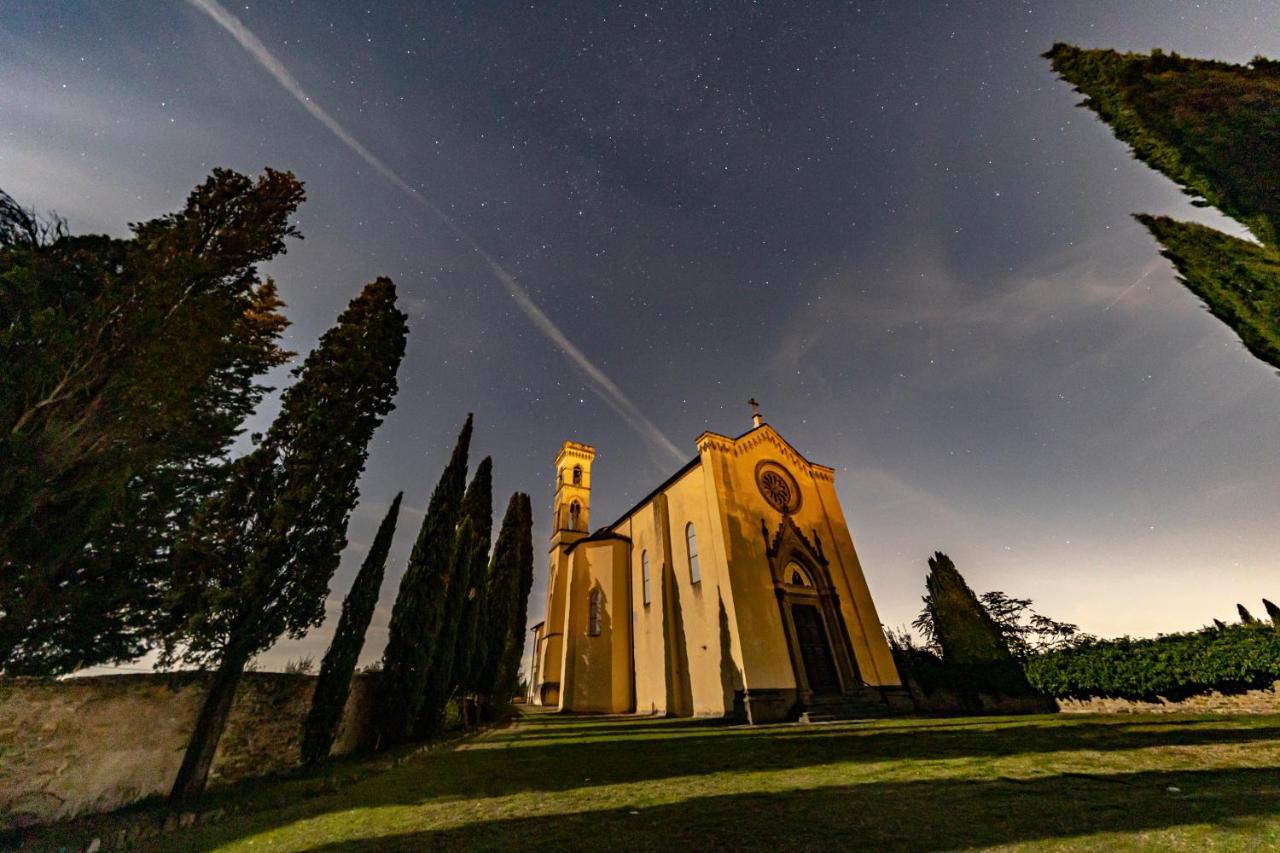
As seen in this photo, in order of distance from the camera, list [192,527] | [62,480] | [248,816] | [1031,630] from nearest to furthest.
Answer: [248,816] → [62,480] → [192,527] → [1031,630]

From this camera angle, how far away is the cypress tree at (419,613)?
12438mm

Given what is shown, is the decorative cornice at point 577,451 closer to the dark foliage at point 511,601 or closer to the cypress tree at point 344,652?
the dark foliage at point 511,601

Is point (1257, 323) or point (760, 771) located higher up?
point (1257, 323)

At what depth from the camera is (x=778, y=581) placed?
1800 centimetres

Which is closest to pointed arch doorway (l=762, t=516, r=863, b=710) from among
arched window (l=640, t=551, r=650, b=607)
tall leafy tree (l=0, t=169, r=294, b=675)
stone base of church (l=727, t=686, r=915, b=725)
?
stone base of church (l=727, t=686, r=915, b=725)

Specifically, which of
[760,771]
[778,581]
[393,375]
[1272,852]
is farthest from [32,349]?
[778,581]

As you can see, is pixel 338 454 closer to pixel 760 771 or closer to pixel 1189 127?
pixel 760 771

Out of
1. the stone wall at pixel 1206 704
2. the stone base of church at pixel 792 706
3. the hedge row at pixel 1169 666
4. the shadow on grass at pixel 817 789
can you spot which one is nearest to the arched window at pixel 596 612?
the stone base of church at pixel 792 706

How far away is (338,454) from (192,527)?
8.58 ft

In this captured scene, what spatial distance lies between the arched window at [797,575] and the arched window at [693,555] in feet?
11.9

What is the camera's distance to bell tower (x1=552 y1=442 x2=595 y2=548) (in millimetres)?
31781

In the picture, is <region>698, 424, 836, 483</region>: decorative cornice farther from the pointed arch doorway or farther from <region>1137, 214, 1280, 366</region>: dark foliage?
A: <region>1137, 214, 1280, 366</region>: dark foliage

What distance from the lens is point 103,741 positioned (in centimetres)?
602

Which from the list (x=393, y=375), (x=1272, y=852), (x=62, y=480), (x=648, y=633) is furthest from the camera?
(x=648, y=633)
